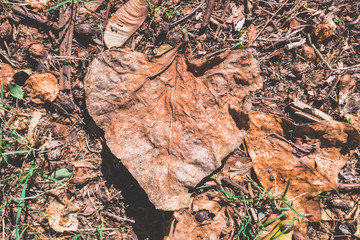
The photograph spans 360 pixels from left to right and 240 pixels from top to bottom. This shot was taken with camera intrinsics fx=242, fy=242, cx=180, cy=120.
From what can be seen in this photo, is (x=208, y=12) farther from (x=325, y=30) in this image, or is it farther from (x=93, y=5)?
(x=325, y=30)

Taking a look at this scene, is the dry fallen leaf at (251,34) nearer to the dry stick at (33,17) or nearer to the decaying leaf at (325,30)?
the decaying leaf at (325,30)

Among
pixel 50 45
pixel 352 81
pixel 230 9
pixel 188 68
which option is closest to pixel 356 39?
pixel 352 81

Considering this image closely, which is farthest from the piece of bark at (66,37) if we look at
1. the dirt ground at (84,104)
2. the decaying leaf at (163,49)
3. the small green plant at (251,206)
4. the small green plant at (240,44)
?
the small green plant at (251,206)

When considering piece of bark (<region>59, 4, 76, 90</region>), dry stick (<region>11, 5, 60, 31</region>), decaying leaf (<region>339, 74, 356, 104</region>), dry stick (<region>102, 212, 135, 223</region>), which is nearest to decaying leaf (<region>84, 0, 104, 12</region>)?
piece of bark (<region>59, 4, 76, 90</region>)

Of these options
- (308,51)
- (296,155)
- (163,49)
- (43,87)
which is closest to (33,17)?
(43,87)

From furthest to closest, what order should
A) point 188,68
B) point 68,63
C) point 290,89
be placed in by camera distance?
1. point 290,89
2. point 68,63
3. point 188,68

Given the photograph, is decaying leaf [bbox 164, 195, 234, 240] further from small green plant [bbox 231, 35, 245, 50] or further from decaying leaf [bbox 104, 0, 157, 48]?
decaying leaf [bbox 104, 0, 157, 48]

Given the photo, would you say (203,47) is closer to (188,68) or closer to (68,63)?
(188,68)
